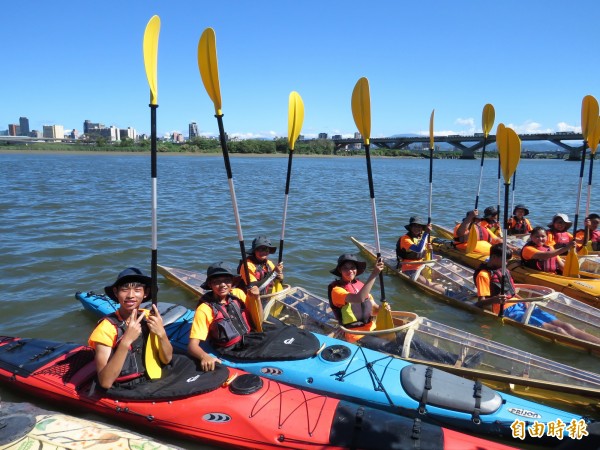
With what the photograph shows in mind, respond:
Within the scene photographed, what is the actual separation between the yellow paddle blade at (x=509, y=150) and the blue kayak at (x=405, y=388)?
317 cm

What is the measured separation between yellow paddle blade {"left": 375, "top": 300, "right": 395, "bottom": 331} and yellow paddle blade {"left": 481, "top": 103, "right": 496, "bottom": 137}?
22.5ft

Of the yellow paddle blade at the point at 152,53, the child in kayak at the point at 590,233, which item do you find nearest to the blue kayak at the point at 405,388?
the yellow paddle blade at the point at 152,53

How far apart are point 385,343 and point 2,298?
635 cm

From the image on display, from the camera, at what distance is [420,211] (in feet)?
56.0

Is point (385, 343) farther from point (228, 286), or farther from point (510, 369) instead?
point (228, 286)

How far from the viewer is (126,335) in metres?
3.37

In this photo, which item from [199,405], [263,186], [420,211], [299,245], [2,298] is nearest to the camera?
[199,405]

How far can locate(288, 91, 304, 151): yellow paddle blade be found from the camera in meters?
6.72

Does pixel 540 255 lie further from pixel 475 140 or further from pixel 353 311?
pixel 475 140

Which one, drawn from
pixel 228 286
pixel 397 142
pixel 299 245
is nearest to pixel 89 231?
pixel 299 245

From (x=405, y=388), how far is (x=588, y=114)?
712 centimetres

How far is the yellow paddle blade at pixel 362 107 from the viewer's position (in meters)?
5.46

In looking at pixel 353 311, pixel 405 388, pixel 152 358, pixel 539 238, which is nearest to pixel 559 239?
pixel 539 238

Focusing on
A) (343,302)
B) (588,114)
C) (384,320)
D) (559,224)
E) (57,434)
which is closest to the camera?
(57,434)
